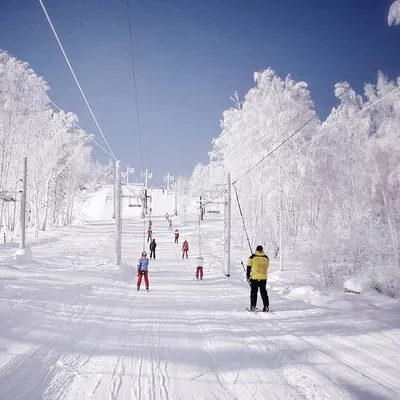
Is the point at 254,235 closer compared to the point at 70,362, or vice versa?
the point at 70,362

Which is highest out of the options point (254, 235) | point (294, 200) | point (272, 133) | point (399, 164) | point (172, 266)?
point (272, 133)

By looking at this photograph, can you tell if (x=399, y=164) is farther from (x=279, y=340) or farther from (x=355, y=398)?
(x=355, y=398)

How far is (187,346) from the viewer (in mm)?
5090

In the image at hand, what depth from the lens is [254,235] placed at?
2609 centimetres

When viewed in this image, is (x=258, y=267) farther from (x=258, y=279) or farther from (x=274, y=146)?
(x=274, y=146)

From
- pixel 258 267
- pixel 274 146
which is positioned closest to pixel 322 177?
pixel 274 146

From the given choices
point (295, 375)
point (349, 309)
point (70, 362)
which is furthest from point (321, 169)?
point (70, 362)

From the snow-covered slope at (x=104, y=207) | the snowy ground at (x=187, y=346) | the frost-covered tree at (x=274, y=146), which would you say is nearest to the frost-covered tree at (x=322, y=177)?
the frost-covered tree at (x=274, y=146)

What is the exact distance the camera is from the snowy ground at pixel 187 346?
12.0 ft

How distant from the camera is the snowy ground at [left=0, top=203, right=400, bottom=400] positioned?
3.66 meters

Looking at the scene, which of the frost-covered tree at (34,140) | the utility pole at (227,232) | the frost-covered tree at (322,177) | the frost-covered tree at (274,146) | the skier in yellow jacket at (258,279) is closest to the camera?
the skier in yellow jacket at (258,279)

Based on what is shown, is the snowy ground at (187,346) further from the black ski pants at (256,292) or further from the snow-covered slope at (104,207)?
the snow-covered slope at (104,207)

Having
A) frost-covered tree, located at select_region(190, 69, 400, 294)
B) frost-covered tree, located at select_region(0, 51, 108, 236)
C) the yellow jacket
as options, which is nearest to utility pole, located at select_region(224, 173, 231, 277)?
frost-covered tree, located at select_region(190, 69, 400, 294)

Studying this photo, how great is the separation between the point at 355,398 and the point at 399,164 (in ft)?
58.7
